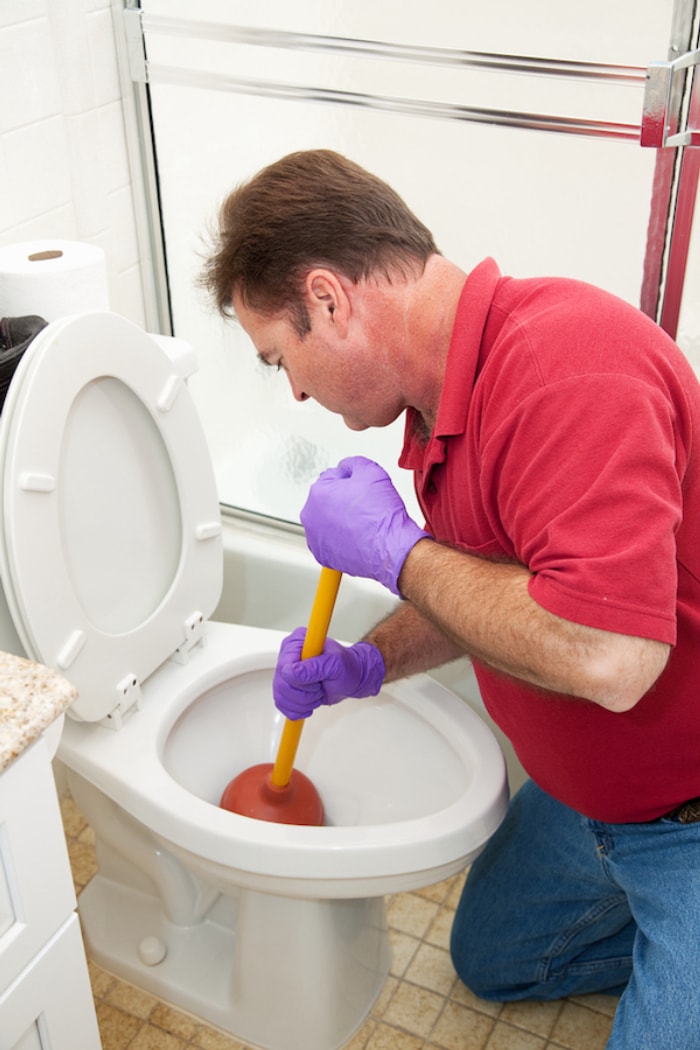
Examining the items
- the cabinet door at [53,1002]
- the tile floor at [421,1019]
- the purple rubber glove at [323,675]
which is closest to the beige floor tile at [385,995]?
the tile floor at [421,1019]

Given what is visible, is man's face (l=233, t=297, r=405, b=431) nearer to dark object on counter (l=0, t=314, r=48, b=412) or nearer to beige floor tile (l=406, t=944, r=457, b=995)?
dark object on counter (l=0, t=314, r=48, b=412)

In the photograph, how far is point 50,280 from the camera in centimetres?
129

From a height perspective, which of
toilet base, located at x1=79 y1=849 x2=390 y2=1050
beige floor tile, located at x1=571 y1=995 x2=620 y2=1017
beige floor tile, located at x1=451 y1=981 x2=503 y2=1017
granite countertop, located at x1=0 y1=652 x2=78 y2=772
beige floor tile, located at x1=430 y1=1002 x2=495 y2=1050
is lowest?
beige floor tile, located at x1=571 y1=995 x2=620 y2=1017

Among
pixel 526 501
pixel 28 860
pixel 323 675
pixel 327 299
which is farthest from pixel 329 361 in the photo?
pixel 28 860

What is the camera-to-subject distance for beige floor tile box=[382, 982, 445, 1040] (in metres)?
1.45

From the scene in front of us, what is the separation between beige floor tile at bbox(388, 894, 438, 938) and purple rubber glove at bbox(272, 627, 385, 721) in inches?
18.5

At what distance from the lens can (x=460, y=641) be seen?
0.99 metres

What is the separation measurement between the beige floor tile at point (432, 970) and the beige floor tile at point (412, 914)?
0.03 m

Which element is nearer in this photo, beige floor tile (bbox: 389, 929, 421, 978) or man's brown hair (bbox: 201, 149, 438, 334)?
man's brown hair (bbox: 201, 149, 438, 334)

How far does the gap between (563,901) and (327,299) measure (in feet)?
2.66

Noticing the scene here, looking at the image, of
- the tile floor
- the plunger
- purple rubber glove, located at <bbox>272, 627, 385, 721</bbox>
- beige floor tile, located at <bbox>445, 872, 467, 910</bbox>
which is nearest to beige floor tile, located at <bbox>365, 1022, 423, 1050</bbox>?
the tile floor

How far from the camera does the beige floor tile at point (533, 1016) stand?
145 centimetres

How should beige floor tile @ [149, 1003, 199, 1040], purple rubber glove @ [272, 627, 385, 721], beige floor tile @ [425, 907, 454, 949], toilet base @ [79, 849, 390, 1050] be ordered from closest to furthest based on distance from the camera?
purple rubber glove @ [272, 627, 385, 721] → toilet base @ [79, 849, 390, 1050] → beige floor tile @ [149, 1003, 199, 1040] → beige floor tile @ [425, 907, 454, 949]

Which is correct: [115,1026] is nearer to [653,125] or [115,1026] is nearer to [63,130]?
[63,130]
